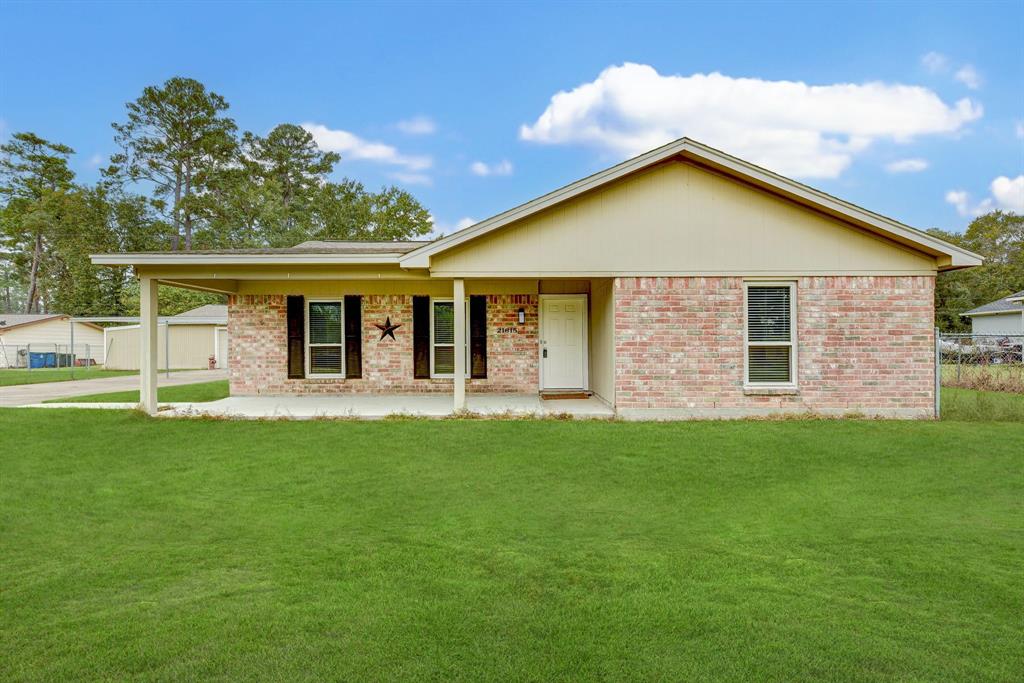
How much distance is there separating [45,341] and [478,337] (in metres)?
32.4

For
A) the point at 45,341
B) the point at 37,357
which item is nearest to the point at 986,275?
the point at 37,357

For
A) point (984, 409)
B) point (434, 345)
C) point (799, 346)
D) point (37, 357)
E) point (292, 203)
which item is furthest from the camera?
point (292, 203)

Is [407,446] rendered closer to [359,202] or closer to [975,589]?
[975,589]

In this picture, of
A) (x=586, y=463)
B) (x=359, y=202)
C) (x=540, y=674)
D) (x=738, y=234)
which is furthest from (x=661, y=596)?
(x=359, y=202)

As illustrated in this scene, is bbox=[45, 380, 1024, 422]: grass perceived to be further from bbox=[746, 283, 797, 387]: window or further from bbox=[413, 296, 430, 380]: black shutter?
bbox=[413, 296, 430, 380]: black shutter

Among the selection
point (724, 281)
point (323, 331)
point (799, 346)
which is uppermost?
point (724, 281)

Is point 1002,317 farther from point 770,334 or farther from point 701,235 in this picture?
point 701,235

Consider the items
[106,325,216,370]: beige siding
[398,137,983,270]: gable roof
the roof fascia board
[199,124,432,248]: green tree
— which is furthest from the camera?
[199,124,432,248]: green tree

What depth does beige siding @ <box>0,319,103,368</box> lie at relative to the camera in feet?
106

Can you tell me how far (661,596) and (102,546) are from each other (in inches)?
155

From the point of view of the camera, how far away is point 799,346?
10.3 meters

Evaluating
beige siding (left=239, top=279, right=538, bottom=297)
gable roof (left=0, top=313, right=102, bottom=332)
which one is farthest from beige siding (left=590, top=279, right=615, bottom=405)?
gable roof (left=0, top=313, right=102, bottom=332)

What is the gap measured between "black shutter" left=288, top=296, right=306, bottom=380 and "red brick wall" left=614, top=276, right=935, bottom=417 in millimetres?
7112

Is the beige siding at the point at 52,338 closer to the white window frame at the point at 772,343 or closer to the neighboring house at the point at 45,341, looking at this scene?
the neighboring house at the point at 45,341
